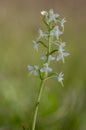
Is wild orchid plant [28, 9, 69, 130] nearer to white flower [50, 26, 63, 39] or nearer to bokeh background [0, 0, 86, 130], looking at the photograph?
white flower [50, 26, 63, 39]

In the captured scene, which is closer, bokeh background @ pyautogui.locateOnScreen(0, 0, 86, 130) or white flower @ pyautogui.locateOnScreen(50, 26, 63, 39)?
white flower @ pyautogui.locateOnScreen(50, 26, 63, 39)

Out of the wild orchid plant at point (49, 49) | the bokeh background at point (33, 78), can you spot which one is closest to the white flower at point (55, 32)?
the wild orchid plant at point (49, 49)

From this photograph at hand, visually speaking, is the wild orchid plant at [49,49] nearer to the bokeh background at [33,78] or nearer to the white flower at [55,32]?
the white flower at [55,32]

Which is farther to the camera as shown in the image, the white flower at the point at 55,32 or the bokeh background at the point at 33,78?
the bokeh background at the point at 33,78

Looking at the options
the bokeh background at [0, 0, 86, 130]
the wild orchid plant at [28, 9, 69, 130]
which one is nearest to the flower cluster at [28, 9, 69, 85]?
the wild orchid plant at [28, 9, 69, 130]

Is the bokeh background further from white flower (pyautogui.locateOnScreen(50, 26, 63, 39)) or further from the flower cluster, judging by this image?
white flower (pyautogui.locateOnScreen(50, 26, 63, 39))

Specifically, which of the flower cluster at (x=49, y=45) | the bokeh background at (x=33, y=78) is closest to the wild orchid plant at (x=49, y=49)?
the flower cluster at (x=49, y=45)

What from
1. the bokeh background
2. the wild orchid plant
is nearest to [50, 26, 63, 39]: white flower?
the wild orchid plant

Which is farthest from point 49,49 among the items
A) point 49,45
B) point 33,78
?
point 33,78
